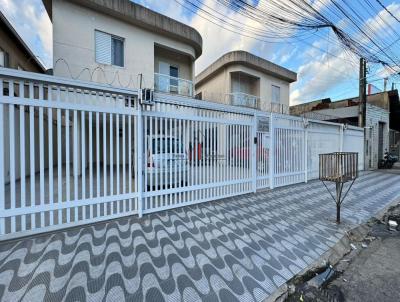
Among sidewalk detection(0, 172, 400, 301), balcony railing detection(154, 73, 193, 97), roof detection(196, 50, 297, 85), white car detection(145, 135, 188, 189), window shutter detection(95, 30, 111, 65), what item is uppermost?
roof detection(196, 50, 297, 85)

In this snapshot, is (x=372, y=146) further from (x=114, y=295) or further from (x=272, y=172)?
(x=114, y=295)

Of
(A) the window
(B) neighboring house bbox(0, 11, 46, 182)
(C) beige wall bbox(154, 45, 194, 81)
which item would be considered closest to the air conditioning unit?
(B) neighboring house bbox(0, 11, 46, 182)

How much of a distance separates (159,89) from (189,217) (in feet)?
24.1

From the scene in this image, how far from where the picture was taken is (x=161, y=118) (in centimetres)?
424

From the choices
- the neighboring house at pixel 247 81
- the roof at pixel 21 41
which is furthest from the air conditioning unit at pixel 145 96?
the neighboring house at pixel 247 81

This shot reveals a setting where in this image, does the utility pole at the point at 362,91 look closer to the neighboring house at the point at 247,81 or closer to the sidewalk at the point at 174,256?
the neighboring house at the point at 247,81

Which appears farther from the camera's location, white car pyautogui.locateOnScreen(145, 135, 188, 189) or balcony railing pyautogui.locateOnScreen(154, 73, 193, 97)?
balcony railing pyautogui.locateOnScreen(154, 73, 193, 97)

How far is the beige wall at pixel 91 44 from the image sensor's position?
7520 mm

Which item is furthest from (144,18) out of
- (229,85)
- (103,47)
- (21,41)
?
(229,85)

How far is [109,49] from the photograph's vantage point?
844cm

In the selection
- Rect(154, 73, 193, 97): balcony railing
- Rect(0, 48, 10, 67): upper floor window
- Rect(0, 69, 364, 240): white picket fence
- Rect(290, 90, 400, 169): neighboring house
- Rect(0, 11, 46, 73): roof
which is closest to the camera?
Rect(0, 69, 364, 240): white picket fence

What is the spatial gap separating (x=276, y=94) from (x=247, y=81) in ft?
8.36

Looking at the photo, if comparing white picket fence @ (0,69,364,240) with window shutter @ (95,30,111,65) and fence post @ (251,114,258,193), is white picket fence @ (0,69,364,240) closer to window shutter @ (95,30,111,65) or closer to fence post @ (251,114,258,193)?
fence post @ (251,114,258,193)

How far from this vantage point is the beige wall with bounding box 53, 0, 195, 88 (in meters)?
7.52
